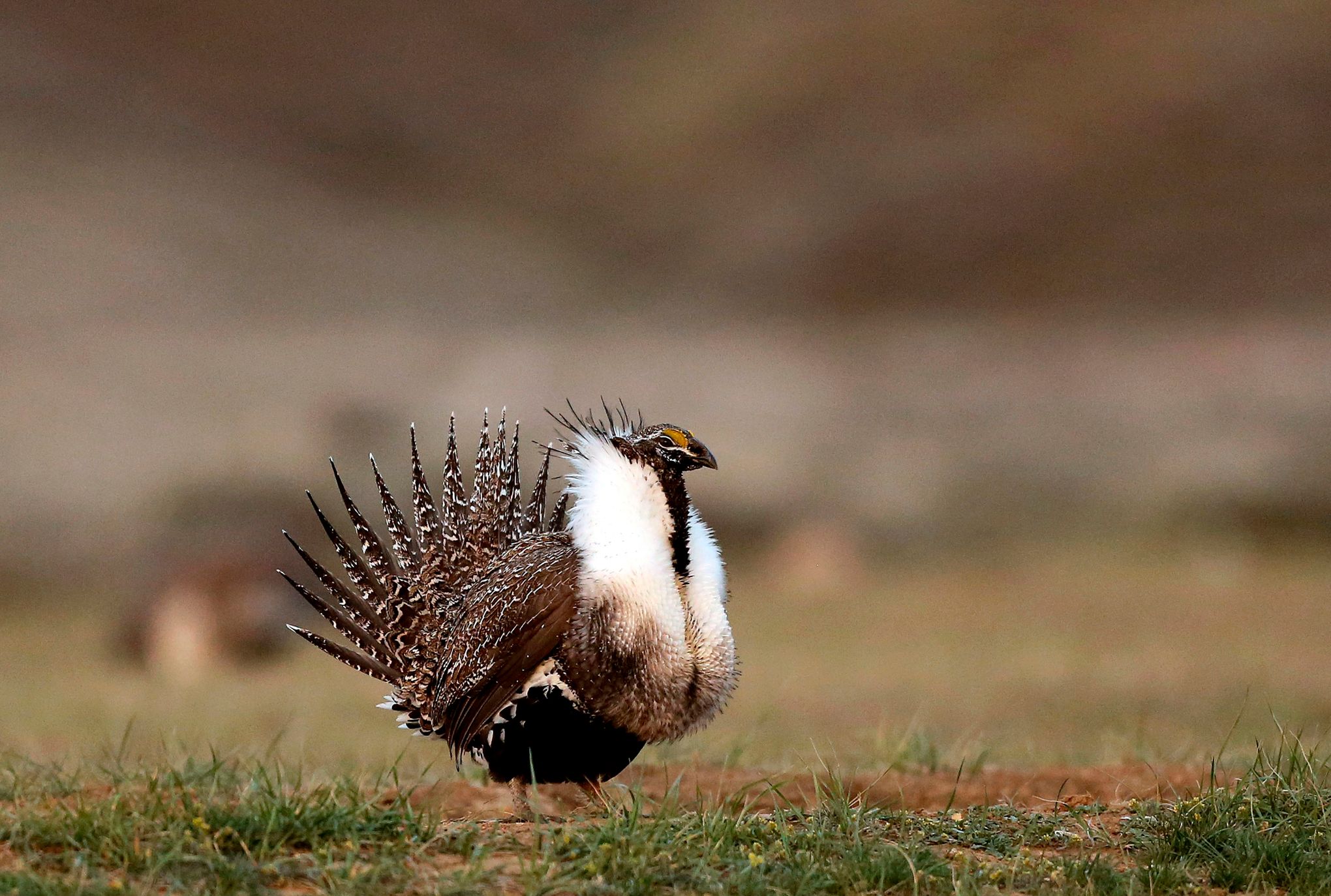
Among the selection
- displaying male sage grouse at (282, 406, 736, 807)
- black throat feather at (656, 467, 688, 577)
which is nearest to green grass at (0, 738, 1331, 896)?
displaying male sage grouse at (282, 406, 736, 807)

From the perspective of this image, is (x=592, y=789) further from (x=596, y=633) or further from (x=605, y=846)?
(x=605, y=846)

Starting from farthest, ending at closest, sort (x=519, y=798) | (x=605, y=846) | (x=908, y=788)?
(x=908, y=788) < (x=519, y=798) < (x=605, y=846)

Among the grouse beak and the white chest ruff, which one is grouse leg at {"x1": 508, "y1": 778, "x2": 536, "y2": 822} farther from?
the grouse beak

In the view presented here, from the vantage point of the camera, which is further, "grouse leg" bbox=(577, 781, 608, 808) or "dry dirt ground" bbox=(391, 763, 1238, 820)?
"dry dirt ground" bbox=(391, 763, 1238, 820)

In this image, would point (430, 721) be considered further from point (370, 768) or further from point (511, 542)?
point (511, 542)

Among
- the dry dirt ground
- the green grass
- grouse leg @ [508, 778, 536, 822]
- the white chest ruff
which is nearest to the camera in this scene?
the green grass

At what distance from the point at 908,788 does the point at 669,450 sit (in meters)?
2.12

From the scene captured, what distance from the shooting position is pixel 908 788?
19.3ft

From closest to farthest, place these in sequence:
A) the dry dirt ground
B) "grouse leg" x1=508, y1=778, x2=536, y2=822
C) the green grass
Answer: the green grass
"grouse leg" x1=508, y1=778, x2=536, y2=822
the dry dirt ground

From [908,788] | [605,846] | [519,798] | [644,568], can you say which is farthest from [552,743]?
[908,788]

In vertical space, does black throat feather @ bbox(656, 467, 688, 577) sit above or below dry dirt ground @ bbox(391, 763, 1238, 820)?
above

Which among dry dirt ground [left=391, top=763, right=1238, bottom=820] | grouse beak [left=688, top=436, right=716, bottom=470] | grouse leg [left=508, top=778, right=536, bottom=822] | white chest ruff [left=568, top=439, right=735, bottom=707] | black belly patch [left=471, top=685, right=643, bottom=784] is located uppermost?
grouse beak [left=688, top=436, right=716, bottom=470]

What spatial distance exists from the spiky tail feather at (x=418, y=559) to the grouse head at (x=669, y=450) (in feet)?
3.00

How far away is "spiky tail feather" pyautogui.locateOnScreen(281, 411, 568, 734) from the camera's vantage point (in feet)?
18.8
